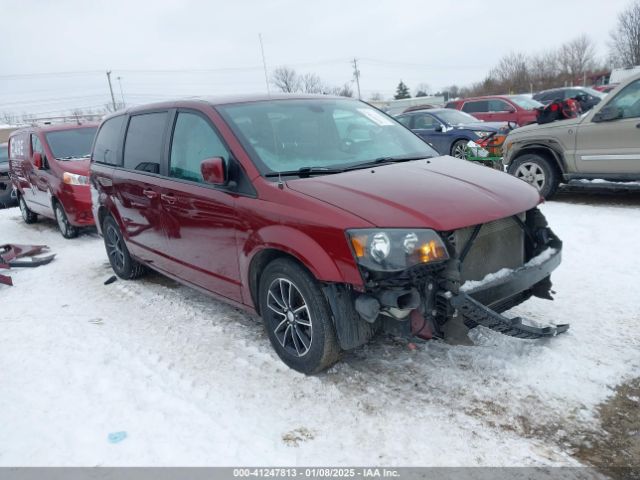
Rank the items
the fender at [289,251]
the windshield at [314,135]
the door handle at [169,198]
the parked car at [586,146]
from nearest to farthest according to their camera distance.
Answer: the fender at [289,251], the windshield at [314,135], the door handle at [169,198], the parked car at [586,146]

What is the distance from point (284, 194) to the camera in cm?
316

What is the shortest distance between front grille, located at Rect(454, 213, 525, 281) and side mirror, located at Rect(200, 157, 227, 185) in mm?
1588

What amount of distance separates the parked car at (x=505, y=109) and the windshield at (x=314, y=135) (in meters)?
11.8

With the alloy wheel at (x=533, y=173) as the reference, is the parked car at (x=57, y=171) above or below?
above

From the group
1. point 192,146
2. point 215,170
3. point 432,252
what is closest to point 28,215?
point 192,146

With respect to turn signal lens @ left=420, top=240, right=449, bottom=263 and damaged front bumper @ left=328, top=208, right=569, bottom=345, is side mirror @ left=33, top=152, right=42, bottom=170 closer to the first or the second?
damaged front bumper @ left=328, top=208, right=569, bottom=345

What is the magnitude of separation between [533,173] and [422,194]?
5679 millimetres

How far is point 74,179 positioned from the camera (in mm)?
7840

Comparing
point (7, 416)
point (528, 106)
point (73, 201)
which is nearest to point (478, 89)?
point (528, 106)

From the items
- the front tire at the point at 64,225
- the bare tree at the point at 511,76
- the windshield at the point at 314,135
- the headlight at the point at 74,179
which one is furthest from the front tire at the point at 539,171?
Answer: the bare tree at the point at 511,76

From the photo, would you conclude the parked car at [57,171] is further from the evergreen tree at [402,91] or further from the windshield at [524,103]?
the evergreen tree at [402,91]

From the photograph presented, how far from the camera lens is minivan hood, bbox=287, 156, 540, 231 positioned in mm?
2828

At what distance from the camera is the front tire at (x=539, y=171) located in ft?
25.4

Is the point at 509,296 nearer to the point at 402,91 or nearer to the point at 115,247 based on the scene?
the point at 115,247
